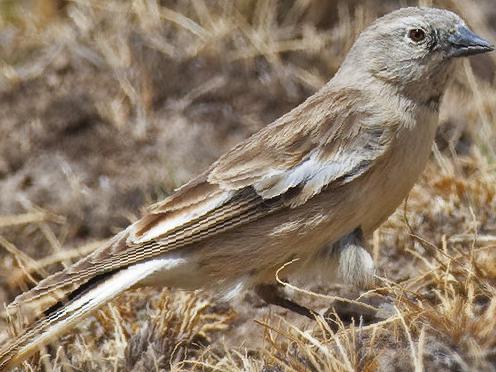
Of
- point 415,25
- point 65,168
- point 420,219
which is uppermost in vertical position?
point 415,25

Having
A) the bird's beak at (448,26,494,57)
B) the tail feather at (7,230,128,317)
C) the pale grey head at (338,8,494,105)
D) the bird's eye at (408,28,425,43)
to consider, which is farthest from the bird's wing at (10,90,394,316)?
the bird's beak at (448,26,494,57)

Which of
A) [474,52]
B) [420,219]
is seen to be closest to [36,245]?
[420,219]

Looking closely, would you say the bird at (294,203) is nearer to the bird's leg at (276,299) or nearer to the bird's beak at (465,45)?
the bird's beak at (465,45)

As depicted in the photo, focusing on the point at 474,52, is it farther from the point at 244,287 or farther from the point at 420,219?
the point at 244,287

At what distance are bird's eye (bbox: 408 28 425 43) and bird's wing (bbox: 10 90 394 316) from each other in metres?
0.44

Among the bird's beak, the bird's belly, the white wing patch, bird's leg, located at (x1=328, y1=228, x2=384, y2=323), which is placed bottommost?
bird's leg, located at (x1=328, y1=228, x2=384, y2=323)

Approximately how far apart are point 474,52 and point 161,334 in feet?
7.04

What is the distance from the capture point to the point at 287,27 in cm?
831

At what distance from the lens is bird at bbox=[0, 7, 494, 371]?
5141 mm

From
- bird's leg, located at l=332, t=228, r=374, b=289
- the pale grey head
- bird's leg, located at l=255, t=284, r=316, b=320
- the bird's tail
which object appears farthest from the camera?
bird's leg, located at l=255, t=284, r=316, b=320

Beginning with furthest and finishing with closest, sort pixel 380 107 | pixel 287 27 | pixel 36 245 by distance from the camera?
pixel 287 27
pixel 36 245
pixel 380 107

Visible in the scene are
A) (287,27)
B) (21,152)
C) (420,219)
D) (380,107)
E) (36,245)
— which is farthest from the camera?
(287,27)

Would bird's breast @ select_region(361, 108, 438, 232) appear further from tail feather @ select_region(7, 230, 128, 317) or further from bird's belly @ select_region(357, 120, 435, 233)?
tail feather @ select_region(7, 230, 128, 317)

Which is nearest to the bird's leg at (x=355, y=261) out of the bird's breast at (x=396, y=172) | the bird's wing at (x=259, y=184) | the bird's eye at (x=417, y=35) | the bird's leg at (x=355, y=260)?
the bird's leg at (x=355, y=260)
